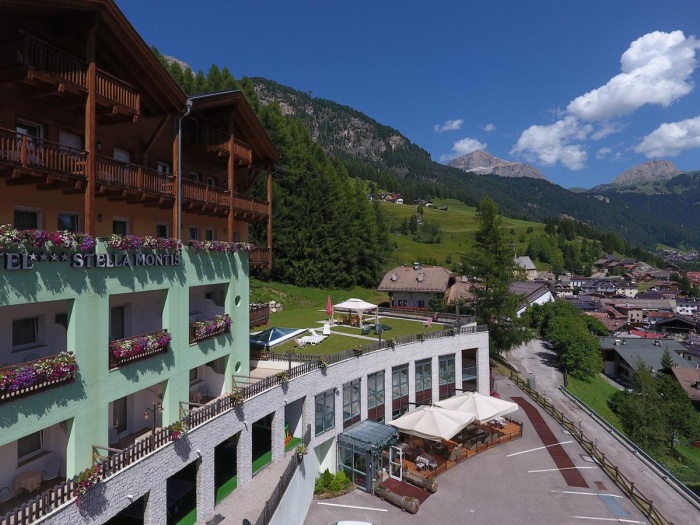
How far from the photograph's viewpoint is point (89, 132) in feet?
42.9

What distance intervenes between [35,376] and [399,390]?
71.7 feet

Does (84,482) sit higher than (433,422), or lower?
higher

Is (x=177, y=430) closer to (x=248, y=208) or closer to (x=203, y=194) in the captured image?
(x=203, y=194)

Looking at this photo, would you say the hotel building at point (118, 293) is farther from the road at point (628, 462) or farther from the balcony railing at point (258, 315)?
the road at point (628, 462)

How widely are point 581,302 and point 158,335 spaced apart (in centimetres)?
11681

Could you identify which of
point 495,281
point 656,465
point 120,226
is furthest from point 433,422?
point 495,281

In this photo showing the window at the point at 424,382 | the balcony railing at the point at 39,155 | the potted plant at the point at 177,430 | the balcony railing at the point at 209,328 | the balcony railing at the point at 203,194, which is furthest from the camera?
the window at the point at 424,382

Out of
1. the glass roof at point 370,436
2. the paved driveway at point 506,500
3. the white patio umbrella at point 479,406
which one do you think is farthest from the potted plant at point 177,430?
the white patio umbrella at point 479,406

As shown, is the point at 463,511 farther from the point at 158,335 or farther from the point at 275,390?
the point at 158,335

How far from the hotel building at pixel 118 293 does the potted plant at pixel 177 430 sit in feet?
0.21

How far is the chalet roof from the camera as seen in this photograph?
2025 inches

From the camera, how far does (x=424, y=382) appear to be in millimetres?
30562

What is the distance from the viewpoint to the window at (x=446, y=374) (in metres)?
31.7

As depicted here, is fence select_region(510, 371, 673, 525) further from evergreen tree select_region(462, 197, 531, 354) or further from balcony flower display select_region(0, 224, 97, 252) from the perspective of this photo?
balcony flower display select_region(0, 224, 97, 252)
